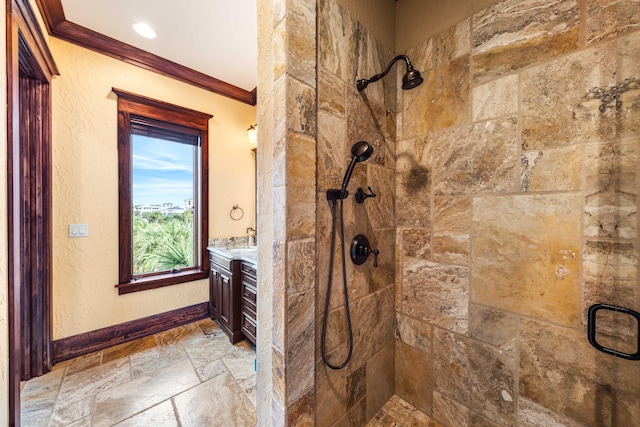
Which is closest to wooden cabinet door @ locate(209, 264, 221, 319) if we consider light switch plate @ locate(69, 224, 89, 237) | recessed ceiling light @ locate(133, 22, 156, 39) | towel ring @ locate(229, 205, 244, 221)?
towel ring @ locate(229, 205, 244, 221)

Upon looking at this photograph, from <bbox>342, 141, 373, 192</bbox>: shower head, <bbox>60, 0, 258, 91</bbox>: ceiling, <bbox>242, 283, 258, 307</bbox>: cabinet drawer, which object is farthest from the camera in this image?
<bbox>242, 283, 258, 307</bbox>: cabinet drawer

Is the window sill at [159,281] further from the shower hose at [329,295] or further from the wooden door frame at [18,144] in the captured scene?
the shower hose at [329,295]

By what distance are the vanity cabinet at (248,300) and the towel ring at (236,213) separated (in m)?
0.95

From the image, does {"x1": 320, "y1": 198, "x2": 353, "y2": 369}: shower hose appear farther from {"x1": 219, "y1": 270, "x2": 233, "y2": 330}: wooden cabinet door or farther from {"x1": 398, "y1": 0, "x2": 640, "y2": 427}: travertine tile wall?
{"x1": 219, "y1": 270, "x2": 233, "y2": 330}: wooden cabinet door

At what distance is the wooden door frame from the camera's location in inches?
44.6

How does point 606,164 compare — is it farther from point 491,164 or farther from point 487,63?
point 487,63

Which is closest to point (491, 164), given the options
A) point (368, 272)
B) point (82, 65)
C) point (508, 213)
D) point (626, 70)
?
point (508, 213)

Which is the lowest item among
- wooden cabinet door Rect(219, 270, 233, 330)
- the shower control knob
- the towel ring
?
wooden cabinet door Rect(219, 270, 233, 330)

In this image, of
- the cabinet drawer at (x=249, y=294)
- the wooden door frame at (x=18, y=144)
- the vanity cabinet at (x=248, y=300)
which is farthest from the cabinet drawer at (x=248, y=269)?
the wooden door frame at (x=18, y=144)

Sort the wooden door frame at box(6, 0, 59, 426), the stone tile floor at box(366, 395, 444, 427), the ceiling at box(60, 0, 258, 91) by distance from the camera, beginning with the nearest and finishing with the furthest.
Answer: the wooden door frame at box(6, 0, 59, 426)
the stone tile floor at box(366, 395, 444, 427)
the ceiling at box(60, 0, 258, 91)

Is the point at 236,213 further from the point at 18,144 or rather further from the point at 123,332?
the point at 18,144

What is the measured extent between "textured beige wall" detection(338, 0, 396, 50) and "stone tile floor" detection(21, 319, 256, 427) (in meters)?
2.45

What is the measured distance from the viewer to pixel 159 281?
8.25 ft

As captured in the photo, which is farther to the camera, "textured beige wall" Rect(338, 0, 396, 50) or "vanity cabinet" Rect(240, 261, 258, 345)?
"vanity cabinet" Rect(240, 261, 258, 345)
